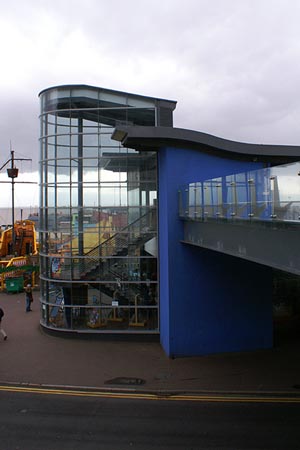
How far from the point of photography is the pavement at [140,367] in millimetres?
10992

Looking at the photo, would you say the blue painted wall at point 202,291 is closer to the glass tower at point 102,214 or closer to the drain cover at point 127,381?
the glass tower at point 102,214

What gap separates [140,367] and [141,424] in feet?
12.3

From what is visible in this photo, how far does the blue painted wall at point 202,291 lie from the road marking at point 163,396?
10.2 ft

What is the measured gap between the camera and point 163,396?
10.3 meters

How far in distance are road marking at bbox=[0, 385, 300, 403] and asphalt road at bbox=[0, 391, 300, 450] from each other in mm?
172

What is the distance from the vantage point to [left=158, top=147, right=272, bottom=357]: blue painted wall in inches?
533

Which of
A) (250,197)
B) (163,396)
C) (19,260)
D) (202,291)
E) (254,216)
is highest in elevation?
(250,197)

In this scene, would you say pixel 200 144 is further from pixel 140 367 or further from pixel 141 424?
pixel 141 424

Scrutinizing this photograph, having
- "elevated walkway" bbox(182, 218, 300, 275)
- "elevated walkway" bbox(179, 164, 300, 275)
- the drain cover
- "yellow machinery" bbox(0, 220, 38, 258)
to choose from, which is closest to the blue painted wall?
"elevated walkway" bbox(179, 164, 300, 275)

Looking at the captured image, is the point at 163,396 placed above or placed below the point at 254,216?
below

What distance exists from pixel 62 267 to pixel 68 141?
4793mm

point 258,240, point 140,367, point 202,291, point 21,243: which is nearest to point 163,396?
point 140,367

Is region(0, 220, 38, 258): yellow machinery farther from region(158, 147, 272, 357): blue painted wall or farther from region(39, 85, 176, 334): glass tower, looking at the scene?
region(158, 147, 272, 357): blue painted wall

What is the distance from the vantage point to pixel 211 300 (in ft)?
45.1
